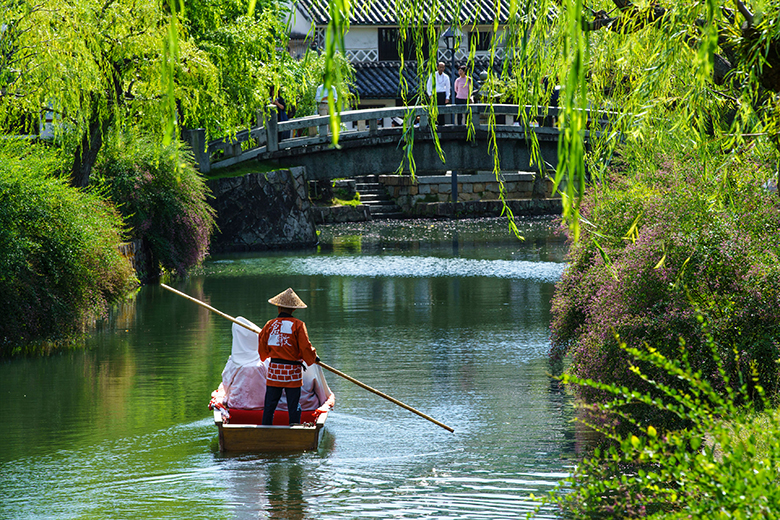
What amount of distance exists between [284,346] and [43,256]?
20.2 ft

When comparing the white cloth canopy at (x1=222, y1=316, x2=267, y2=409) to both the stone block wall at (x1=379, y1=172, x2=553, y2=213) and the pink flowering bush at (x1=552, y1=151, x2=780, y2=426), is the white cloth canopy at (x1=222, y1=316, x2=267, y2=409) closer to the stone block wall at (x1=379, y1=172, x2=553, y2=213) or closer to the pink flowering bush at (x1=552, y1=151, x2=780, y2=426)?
the pink flowering bush at (x1=552, y1=151, x2=780, y2=426)

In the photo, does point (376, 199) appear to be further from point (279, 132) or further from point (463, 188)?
point (279, 132)

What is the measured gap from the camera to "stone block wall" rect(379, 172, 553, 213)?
128 feet


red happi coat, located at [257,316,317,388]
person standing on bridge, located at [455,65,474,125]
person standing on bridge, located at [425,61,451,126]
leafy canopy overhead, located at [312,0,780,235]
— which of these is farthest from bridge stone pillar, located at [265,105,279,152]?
leafy canopy overhead, located at [312,0,780,235]

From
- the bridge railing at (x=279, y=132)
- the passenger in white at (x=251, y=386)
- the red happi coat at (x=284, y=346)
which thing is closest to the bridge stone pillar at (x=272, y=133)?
the bridge railing at (x=279, y=132)

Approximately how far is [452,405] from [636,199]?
9.83ft

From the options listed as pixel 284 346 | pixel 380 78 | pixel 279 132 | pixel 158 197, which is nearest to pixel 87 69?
pixel 158 197

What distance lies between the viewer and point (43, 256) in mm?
13578

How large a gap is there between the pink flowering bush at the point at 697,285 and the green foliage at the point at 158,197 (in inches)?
487

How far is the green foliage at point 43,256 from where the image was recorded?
42.6ft

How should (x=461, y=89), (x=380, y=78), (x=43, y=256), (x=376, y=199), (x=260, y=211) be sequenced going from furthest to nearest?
(x=380, y=78) → (x=376, y=199) → (x=260, y=211) → (x=461, y=89) → (x=43, y=256)

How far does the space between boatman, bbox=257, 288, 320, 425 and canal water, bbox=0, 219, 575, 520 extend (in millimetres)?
542

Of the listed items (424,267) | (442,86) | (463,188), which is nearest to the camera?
(424,267)

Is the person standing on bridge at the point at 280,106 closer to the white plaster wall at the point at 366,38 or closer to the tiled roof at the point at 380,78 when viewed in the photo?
the tiled roof at the point at 380,78
